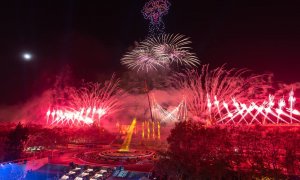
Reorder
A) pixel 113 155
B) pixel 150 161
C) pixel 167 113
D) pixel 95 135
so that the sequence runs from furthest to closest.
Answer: pixel 95 135, pixel 167 113, pixel 113 155, pixel 150 161

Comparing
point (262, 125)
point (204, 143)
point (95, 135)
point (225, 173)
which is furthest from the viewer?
point (95, 135)

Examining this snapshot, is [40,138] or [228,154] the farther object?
[40,138]

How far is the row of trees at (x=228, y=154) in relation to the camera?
24.9 m

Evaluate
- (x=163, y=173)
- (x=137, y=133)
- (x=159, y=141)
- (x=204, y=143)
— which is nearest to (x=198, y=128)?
(x=204, y=143)

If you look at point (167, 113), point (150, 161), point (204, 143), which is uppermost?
point (167, 113)

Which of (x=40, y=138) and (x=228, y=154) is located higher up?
(x=40, y=138)

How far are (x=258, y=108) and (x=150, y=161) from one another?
18.2 m

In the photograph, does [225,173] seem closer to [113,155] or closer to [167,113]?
[113,155]

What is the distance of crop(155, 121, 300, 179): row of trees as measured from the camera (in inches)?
982

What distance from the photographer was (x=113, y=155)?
135 feet

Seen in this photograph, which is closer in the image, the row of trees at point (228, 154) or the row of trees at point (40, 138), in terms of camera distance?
the row of trees at point (228, 154)

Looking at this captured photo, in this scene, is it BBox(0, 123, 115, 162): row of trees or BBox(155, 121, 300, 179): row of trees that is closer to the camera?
BBox(155, 121, 300, 179): row of trees

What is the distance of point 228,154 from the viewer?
30.7 m

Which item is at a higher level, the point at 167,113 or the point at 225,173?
the point at 167,113
